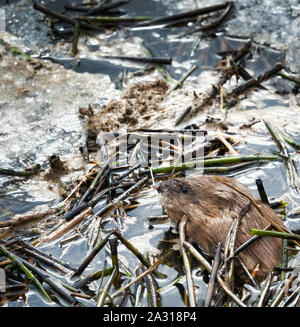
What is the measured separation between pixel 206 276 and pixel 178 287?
224 mm

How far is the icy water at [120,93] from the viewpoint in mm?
3900

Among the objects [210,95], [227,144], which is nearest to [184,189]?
[227,144]

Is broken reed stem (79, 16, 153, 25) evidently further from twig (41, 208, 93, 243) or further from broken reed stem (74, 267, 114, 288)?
broken reed stem (74, 267, 114, 288)

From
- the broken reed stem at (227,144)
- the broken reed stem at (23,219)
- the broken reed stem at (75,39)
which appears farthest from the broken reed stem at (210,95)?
the broken reed stem at (75,39)

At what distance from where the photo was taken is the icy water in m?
3.90

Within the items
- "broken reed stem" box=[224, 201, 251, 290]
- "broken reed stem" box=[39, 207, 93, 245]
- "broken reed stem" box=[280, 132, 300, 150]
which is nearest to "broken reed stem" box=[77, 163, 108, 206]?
"broken reed stem" box=[39, 207, 93, 245]

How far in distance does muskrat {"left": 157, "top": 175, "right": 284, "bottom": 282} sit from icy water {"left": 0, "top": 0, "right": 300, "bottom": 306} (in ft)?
0.94

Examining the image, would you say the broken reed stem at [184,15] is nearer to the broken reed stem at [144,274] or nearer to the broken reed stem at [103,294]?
the broken reed stem at [144,274]

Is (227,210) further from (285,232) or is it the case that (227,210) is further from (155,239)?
(155,239)

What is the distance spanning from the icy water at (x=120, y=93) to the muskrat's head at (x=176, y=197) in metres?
0.23

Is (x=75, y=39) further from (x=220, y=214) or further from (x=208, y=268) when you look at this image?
(x=208, y=268)

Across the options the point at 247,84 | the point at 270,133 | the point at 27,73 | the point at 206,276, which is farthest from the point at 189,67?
the point at 206,276

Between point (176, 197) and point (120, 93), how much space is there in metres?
2.24

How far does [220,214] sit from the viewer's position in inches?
132
